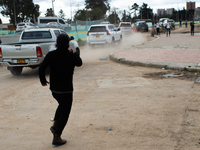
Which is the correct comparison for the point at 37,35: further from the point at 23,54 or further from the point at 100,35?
the point at 100,35

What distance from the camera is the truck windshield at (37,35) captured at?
37.3 ft

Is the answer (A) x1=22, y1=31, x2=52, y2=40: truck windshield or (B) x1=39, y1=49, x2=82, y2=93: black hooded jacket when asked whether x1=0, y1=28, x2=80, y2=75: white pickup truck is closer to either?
(A) x1=22, y1=31, x2=52, y2=40: truck windshield

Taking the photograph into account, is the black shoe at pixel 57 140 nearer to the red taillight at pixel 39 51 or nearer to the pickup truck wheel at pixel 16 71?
the red taillight at pixel 39 51

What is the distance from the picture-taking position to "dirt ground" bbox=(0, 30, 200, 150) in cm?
399

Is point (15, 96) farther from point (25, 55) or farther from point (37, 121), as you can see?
point (25, 55)

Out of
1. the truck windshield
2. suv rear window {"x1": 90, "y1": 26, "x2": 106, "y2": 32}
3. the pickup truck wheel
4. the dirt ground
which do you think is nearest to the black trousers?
the dirt ground

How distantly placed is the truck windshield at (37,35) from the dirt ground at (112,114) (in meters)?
3.17

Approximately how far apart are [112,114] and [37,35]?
7315mm

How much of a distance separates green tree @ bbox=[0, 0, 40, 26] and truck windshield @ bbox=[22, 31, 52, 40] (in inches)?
2912

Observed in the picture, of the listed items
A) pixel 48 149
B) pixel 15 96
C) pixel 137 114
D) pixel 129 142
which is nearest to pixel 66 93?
pixel 48 149

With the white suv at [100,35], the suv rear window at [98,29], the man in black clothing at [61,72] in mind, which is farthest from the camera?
the suv rear window at [98,29]

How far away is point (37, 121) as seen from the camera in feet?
16.6

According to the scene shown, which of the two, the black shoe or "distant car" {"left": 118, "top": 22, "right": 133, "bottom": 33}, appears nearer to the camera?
the black shoe

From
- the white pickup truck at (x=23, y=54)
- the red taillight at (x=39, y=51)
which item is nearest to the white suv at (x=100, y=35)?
the white pickup truck at (x=23, y=54)
